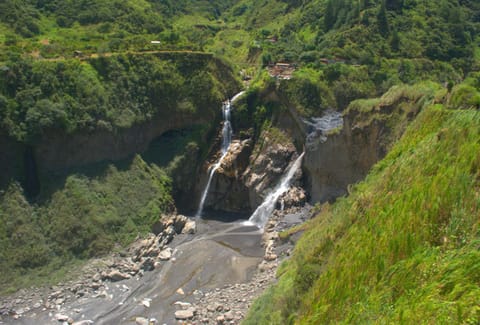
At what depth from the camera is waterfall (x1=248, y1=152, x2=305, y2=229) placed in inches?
1375

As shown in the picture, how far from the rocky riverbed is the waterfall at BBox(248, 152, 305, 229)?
0.99 metres

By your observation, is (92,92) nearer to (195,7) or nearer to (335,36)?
(335,36)

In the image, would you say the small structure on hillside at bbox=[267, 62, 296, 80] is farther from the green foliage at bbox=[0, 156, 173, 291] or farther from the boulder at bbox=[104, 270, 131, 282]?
the boulder at bbox=[104, 270, 131, 282]

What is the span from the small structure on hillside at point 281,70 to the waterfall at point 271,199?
376 inches

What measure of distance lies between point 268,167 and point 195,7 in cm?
5416

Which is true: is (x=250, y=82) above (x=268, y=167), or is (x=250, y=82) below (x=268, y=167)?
above

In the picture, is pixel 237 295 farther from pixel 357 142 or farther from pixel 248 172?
pixel 248 172

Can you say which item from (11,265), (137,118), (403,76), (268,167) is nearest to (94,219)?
(11,265)

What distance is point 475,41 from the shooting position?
164 feet

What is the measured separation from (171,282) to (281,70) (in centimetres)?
2448

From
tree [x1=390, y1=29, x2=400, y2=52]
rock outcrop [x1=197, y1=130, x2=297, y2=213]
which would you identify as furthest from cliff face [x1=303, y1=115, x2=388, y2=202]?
tree [x1=390, y1=29, x2=400, y2=52]

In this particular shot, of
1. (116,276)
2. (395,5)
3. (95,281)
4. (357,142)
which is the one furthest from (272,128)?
(395,5)

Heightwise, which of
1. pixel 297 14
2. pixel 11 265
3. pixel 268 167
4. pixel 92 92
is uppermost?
pixel 297 14

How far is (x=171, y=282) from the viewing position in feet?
90.8
